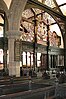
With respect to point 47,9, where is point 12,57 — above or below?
below

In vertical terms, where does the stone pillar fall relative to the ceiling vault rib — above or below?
below

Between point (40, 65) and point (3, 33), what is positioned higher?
point (3, 33)

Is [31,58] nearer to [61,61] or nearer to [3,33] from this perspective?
[3,33]

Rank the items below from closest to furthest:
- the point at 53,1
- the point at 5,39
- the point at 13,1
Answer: the point at 13,1, the point at 5,39, the point at 53,1

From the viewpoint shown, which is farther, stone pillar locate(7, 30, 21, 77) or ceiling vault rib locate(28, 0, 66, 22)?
ceiling vault rib locate(28, 0, 66, 22)

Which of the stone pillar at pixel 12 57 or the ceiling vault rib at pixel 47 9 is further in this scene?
the ceiling vault rib at pixel 47 9

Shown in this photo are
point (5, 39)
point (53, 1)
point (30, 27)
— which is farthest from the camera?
point (53, 1)

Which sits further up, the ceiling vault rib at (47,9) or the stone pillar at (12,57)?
the ceiling vault rib at (47,9)

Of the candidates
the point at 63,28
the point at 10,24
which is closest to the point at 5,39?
the point at 10,24

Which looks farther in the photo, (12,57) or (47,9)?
(47,9)

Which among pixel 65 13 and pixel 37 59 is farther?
pixel 65 13

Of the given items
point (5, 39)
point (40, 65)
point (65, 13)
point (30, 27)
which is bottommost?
point (40, 65)

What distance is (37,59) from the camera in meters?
17.6

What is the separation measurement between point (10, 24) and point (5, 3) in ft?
4.52
